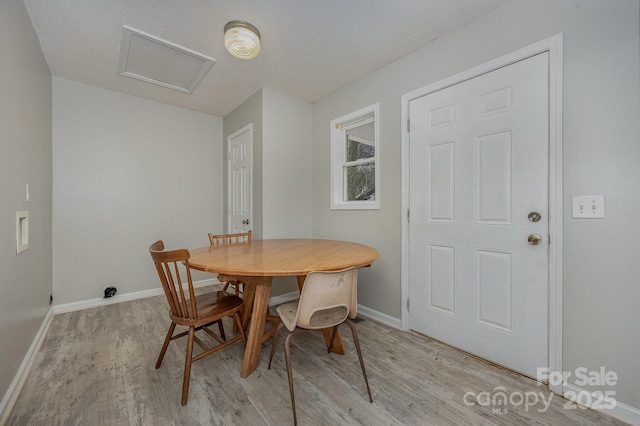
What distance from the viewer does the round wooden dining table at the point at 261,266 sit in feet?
4.40

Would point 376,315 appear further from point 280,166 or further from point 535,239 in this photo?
point 280,166

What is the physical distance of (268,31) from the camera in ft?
6.35

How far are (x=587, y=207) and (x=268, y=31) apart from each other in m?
2.40

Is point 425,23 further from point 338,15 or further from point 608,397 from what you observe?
point 608,397

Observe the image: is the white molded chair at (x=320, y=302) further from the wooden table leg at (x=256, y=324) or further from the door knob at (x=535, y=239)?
the door knob at (x=535, y=239)

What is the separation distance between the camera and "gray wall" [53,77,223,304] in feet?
8.77

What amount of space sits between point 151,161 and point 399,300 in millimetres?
3347

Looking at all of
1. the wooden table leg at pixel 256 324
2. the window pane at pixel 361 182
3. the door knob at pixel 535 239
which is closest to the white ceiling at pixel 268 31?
the window pane at pixel 361 182

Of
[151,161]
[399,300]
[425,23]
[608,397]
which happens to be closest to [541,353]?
[608,397]

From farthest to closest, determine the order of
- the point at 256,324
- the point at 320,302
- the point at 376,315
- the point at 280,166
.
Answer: the point at 280,166
the point at 376,315
the point at 256,324
the point at 320,302

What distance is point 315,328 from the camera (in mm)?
1315

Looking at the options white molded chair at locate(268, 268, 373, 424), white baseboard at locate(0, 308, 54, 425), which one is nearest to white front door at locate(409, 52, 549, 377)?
white molded chair at locate(268, 268, 373, 424)

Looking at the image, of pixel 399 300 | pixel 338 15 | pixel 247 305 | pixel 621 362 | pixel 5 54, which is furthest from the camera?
pixel 399 300

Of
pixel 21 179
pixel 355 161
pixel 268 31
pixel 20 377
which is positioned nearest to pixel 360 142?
pixel 355 161
